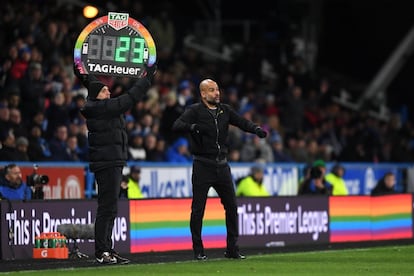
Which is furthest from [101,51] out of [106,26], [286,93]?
[286,93]

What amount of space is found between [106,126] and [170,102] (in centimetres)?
1081

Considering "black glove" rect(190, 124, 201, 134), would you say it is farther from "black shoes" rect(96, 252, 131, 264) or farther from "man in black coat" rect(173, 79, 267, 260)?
"black shoes" rect(96, 252, 131, 264)

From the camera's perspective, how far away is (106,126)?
16.4 meters

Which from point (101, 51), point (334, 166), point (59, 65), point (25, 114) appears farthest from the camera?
point (334, 166)

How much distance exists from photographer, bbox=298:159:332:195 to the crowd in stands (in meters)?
2.16

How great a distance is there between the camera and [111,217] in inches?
654

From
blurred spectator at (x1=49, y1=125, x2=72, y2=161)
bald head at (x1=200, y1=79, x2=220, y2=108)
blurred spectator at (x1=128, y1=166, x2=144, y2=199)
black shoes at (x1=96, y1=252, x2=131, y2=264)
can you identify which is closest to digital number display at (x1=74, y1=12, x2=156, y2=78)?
bald head at (x1=200, y1=79, x2=220, y2=108)

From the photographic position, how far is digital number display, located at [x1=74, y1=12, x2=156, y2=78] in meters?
17.5

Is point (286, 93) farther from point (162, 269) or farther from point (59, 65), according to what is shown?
point (162, 269)

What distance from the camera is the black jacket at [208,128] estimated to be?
17516 mm

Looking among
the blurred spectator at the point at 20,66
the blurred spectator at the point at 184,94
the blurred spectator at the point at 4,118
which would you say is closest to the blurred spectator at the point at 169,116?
the blurred spectator at the point at 184,94

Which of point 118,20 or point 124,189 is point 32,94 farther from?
point 118,20

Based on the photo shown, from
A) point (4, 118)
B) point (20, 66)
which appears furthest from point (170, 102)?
point (4, 118)

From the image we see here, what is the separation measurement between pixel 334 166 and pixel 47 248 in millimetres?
10344
